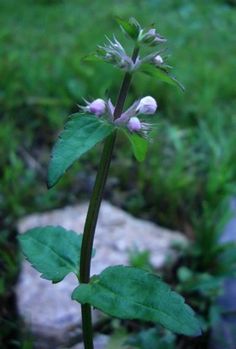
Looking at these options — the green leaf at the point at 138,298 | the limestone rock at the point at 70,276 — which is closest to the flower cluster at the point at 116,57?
the green leaf at the point at 138,298

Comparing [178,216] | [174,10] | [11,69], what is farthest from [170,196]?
[174,10]

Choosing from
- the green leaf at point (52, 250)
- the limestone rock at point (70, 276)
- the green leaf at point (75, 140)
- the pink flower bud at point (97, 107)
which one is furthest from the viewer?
the limestone rock at point (70, 276)

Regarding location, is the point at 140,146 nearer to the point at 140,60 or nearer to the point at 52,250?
the point at 140,60

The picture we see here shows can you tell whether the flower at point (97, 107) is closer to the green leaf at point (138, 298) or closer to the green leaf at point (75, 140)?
the green leaf at point (75, 140)

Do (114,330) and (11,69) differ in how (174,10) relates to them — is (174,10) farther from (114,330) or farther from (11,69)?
(114,330)

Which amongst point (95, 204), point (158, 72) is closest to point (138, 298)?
point (95, 204)
